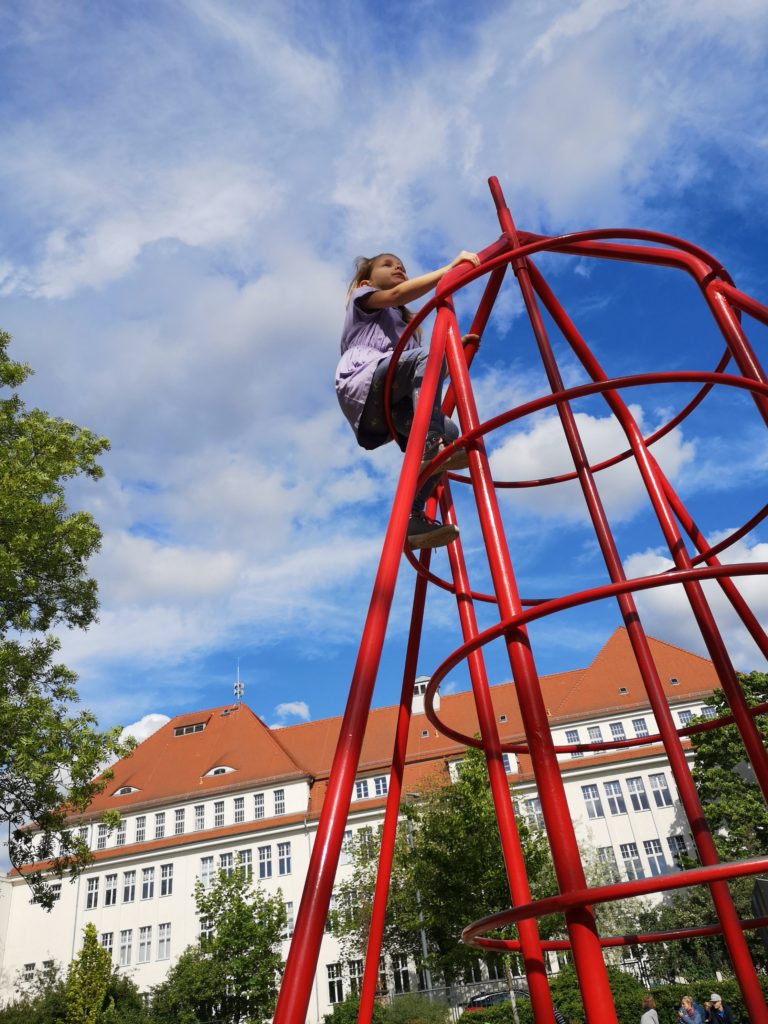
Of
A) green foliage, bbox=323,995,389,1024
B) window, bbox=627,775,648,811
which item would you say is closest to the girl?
green foliage, bbox=323,995,389,1024

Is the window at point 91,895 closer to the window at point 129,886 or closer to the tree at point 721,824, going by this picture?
the window at point 129,886

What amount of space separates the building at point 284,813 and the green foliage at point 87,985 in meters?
9.67

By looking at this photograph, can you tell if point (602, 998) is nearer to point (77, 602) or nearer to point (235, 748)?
point (77, 602)

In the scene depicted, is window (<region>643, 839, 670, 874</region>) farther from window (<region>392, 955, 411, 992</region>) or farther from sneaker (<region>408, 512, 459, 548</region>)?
sneaker (<region>408, 512, 459, 548</region>)

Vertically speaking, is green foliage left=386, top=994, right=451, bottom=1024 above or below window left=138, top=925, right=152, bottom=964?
below

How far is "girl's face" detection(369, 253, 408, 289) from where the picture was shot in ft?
10.4

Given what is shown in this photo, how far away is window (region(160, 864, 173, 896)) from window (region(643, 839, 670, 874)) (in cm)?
2285

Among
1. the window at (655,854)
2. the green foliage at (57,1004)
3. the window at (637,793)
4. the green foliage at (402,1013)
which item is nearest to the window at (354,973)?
the green foliage at (57,1004)

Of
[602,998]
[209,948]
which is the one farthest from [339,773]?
[209,948]

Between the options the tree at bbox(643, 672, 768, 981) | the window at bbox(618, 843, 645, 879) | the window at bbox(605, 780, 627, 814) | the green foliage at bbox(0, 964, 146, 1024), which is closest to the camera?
the tree at bbox(643, 672, 768, 981)

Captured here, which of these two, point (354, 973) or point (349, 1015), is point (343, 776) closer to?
point (349, 1015)

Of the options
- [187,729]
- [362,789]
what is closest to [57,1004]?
[362,789]

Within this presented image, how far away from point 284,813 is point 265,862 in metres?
2.41

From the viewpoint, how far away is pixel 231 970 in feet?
84.7
